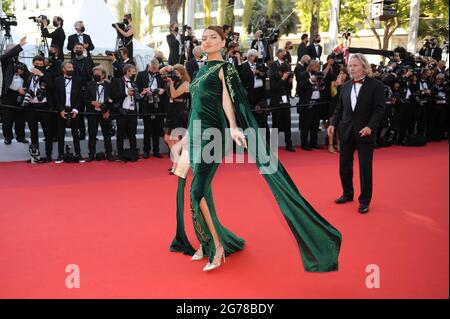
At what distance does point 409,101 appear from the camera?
37.3 feet

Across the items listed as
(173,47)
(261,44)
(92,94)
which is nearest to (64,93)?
(92,94)

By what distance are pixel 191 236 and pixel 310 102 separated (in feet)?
20.7

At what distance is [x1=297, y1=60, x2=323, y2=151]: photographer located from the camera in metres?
10.3

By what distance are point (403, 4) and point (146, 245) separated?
2496 cm

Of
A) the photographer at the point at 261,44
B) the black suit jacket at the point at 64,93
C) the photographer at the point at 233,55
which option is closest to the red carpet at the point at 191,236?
the black suit jacket at the point at 64,93

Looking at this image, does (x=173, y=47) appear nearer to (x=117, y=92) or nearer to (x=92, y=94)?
(x=117, y=92)

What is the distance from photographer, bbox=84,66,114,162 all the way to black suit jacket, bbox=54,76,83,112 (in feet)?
0.45

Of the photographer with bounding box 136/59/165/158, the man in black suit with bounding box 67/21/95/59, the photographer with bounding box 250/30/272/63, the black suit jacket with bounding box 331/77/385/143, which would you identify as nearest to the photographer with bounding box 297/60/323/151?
the photographer with bounding box 250/30/272/63

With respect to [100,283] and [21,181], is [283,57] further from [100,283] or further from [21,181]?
[100,283]

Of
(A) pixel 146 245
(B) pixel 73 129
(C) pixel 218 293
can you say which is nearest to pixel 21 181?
(B) pixel 73 129

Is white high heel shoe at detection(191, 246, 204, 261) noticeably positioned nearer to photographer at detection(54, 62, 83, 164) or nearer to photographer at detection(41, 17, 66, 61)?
photographer at detection(54, 62, 83, 164)

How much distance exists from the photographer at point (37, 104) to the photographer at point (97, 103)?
26.7 inches

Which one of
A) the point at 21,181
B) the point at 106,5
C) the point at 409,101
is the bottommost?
the point at 21,181

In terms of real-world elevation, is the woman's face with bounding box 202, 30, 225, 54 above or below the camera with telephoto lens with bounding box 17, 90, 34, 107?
above
